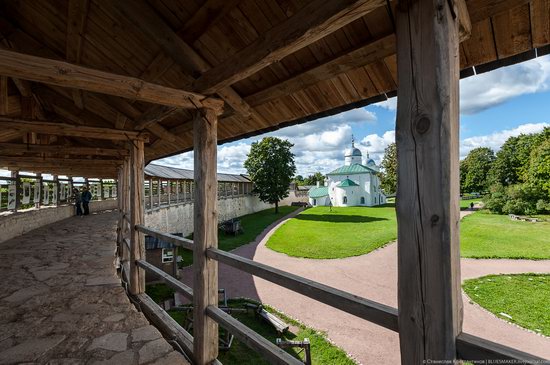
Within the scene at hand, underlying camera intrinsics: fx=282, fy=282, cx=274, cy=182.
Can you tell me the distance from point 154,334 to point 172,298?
7.46 metres

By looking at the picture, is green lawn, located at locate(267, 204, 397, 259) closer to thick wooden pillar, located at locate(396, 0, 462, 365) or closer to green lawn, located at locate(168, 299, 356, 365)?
green lawn, located at locate(168, 299, 356, 365)

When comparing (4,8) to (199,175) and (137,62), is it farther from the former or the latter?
(199,175)

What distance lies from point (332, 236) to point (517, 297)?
12.1 m

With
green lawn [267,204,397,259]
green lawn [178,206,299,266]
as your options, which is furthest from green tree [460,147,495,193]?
green lawn [178,206,299,266]

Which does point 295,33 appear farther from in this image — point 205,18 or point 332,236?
point 332,236

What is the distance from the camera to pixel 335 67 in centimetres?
238

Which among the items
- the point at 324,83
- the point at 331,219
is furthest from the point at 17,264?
the point at 331,219

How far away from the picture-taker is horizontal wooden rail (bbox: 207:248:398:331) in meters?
1.44

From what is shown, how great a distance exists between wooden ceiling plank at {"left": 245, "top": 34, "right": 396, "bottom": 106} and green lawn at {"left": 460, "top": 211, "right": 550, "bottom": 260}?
1705 cm

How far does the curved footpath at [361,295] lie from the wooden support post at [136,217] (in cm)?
544

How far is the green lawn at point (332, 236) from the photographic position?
1720 centimetres

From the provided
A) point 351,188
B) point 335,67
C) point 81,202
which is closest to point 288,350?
point 335,67

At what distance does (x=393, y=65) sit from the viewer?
2.23 meters

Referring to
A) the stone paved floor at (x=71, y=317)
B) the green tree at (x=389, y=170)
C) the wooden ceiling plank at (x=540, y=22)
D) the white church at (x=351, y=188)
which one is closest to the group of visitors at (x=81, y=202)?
the stone paved floor at (x=71, y=317)
